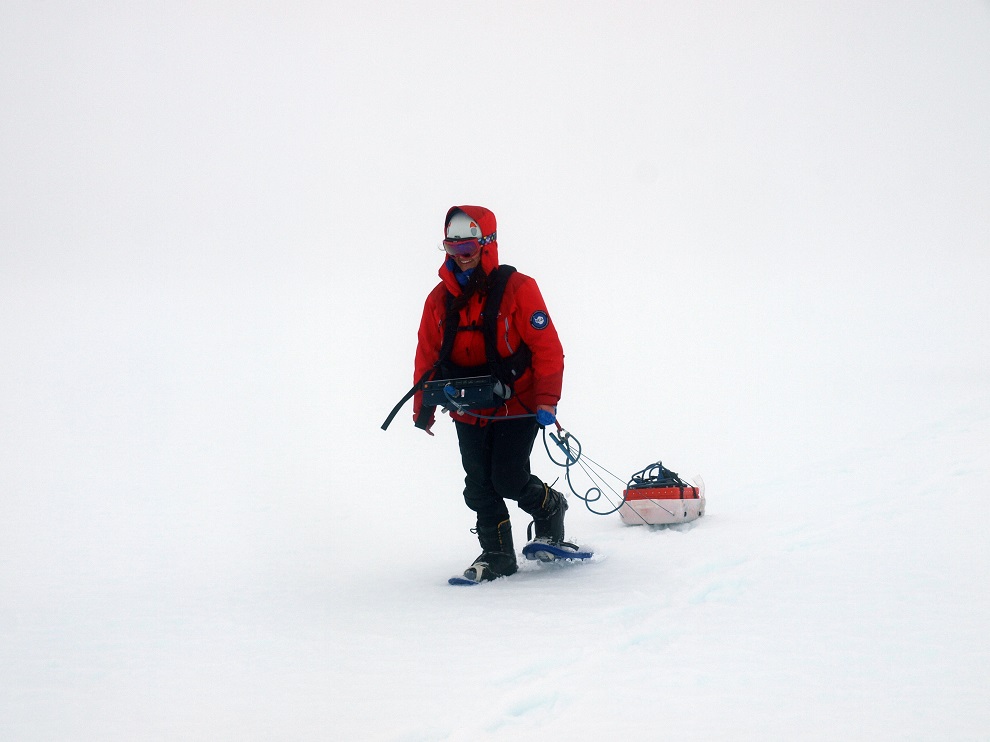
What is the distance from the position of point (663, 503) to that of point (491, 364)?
6.54 ft

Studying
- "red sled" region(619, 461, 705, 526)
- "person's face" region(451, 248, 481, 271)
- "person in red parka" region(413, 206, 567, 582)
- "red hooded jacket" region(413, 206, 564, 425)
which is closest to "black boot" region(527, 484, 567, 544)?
"person in red parka" region(413, 206, 567, 582)

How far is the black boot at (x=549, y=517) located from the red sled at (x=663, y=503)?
1.13m

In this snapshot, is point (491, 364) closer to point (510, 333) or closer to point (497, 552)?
point (510, 333)

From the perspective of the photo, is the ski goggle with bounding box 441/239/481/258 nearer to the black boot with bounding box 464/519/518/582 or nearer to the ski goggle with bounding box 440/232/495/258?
the ski goggle with bounding box 440/232/495/258

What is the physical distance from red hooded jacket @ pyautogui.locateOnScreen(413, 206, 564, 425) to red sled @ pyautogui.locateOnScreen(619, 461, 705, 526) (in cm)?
169

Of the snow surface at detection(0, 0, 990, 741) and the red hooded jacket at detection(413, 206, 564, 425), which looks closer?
the snow surface at detection(0, 0, 990, 741)

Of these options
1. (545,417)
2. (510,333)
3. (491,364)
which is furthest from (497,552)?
(510,333)

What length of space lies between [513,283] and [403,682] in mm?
2147

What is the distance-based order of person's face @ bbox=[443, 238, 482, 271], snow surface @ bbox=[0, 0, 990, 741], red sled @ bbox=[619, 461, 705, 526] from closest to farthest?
snow surface @ bbox=[0, 0, 990, 741] → person's face @ bbox=[443, 238, 482, 271] → red sled @ bbox=[619, 461, 705, 526]

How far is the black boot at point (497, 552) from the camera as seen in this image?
4969 mm

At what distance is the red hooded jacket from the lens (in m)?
4.78

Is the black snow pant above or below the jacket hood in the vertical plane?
below

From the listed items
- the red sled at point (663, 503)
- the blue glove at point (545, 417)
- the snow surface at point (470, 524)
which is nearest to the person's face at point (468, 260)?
the blue glove at point (545, 417)

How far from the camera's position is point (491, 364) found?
4844mm
